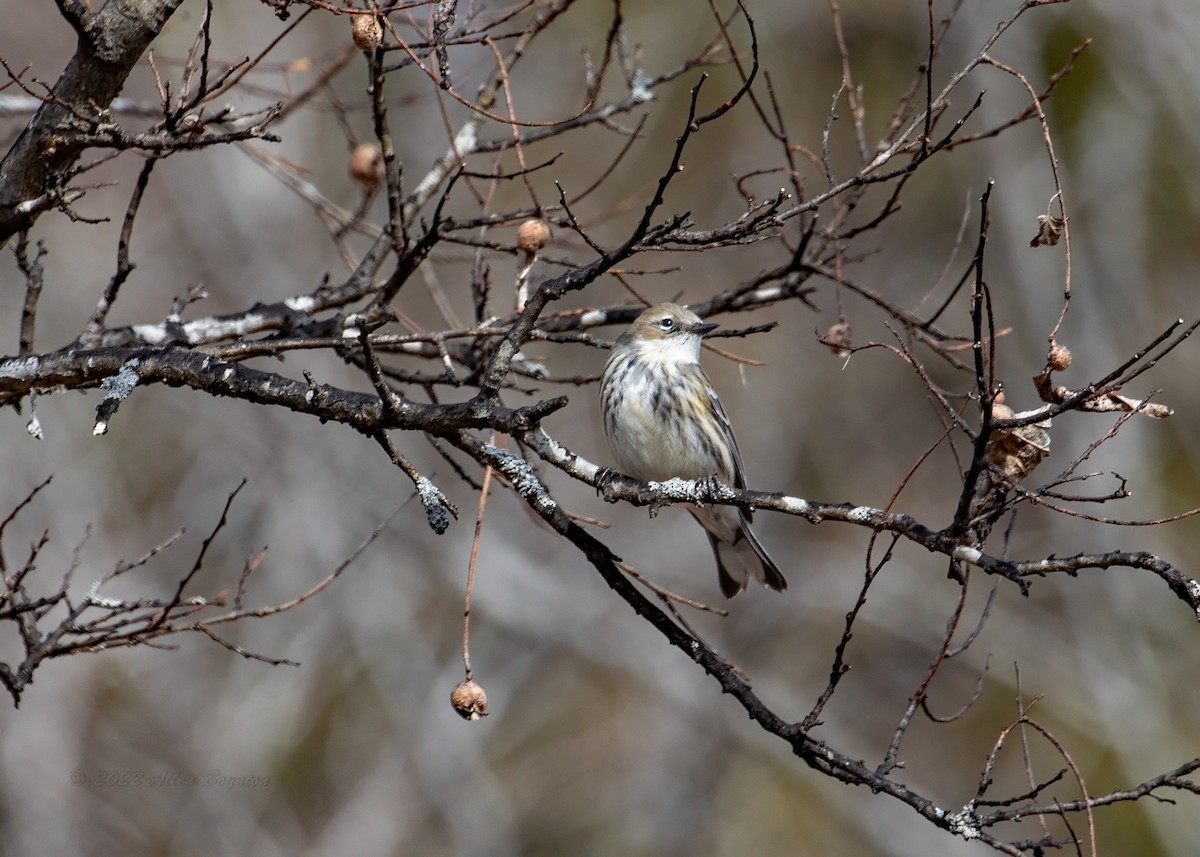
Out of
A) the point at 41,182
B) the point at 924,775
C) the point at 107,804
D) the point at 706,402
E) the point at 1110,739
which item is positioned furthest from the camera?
the point at 924,775

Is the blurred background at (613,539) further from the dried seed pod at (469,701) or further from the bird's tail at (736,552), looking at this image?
the dried seed pod at (469,701)

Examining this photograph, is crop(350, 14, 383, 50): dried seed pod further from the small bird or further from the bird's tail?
the bird's tail

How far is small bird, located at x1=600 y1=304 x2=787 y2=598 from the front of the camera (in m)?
5.88

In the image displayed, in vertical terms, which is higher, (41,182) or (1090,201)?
(1090,201)

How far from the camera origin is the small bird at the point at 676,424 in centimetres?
588

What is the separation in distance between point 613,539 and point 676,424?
749 centimetres

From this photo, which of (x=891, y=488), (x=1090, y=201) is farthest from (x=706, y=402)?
(x=1090, y=201)

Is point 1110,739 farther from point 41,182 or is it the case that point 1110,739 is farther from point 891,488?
point 41,182

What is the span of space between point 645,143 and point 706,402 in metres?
10.2

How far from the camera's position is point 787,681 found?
13.7 m

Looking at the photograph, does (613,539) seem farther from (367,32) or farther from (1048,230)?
(1048,230)

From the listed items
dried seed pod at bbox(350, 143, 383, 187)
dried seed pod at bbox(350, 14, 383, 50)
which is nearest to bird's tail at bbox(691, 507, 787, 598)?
dried seed pod at bbox(350, 143, 383, 187)

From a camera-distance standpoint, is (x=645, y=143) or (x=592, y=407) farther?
(x=645, y=143)

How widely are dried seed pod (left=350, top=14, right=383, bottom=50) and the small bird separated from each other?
2.47 meters
